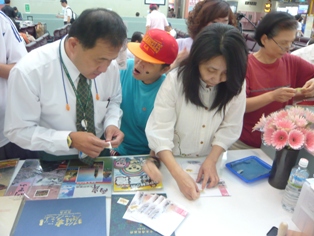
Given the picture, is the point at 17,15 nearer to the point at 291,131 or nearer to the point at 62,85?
the point at 62,85

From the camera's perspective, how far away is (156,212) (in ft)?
3.43

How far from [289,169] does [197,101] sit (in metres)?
0.51

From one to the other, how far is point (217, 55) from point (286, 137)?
0.44 metres

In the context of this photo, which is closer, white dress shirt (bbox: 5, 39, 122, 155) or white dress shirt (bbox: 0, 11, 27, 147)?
white dress shirt (bbox: 5, 39, 122, 155)

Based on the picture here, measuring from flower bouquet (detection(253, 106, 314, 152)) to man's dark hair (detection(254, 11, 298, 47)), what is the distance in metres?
0.64

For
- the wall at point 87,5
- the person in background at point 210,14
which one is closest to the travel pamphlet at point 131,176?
the person in background at point 210,14

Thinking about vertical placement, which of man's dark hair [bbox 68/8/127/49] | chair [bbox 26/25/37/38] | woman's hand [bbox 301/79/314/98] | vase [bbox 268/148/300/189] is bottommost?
chair [bbox 26/25/37/38]

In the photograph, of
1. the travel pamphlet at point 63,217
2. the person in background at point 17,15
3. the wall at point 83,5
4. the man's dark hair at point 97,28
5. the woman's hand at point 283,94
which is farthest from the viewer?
the wall at point 83,5

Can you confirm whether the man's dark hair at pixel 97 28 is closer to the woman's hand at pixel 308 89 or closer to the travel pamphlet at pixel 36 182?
the travel pamphlet at pixel 36 182

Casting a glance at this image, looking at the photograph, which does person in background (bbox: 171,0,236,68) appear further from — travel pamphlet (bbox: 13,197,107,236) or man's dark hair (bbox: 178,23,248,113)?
travel pamphlet (bbox: 13,197,107,236)

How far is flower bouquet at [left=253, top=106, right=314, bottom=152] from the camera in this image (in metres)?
1.09

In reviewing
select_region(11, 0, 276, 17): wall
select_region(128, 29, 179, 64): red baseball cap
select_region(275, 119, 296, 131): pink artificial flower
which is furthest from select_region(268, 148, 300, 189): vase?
select_region(11, 0, 276, 17): wall

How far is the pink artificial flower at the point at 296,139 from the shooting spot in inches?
42.7

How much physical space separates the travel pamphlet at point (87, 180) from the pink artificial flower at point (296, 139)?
779 mm
